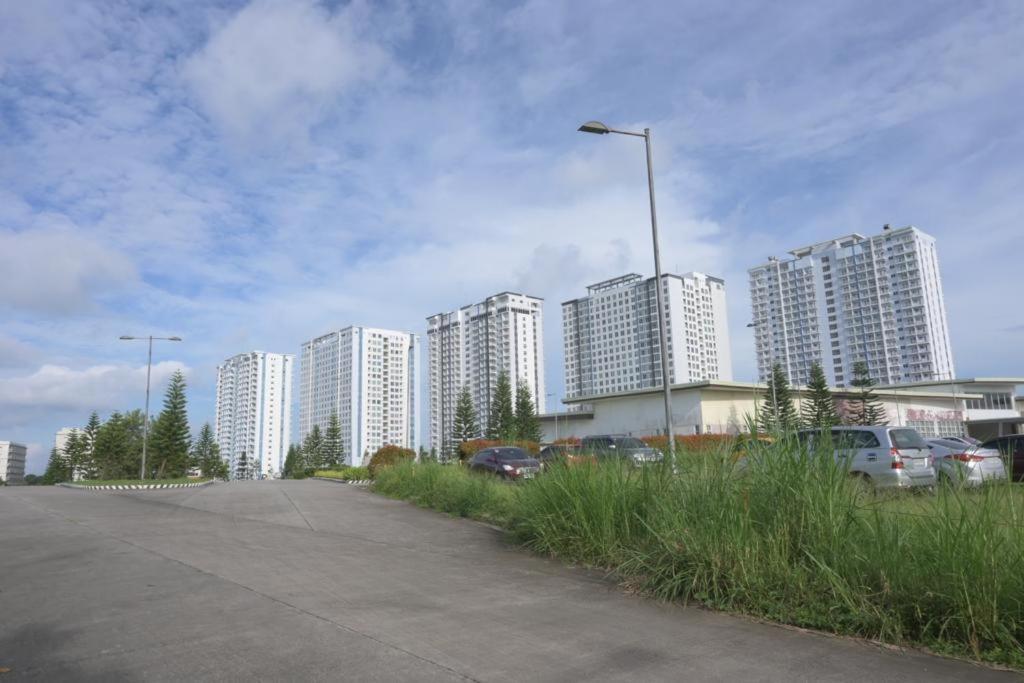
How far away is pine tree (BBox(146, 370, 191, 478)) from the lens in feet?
187

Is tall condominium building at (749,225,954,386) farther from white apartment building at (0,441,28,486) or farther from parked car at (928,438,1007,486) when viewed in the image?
white apartment building at (0,441,28,486)

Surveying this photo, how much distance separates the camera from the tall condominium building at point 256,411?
116812 mm

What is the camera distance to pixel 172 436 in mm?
57250

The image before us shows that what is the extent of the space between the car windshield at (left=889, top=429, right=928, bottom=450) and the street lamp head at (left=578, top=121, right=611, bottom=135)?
8022 mm

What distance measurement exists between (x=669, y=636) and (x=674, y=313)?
97562 millimetres

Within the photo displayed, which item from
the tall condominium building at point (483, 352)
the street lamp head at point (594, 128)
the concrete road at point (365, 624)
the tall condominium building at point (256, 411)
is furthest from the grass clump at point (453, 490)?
the tall condominium building at point (256, 411)

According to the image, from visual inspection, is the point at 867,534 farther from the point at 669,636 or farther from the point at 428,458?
the point at 428,458

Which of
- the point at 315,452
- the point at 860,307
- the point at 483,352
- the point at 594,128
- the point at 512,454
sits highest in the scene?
the point at 860,307

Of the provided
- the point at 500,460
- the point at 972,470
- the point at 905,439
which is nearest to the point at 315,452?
the point at 500,460

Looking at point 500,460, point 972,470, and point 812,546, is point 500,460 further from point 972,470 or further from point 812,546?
point 972,470

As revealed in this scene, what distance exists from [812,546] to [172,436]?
60751 mm

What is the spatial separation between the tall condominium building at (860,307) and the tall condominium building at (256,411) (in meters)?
80.6

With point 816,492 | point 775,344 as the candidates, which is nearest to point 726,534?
point 816,492

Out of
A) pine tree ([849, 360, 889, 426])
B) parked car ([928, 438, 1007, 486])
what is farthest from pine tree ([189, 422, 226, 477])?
parked car ([928, 438, 1007, 486])
